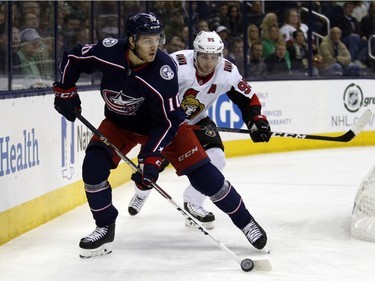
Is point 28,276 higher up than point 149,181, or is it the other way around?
point 149,181

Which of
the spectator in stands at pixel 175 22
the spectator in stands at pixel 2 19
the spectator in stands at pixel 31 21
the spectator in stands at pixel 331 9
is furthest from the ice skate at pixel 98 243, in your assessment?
the spectator in stands at pixel 331 9

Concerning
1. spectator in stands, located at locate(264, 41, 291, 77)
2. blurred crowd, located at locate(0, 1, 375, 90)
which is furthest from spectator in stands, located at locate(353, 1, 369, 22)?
spectator in stands, located at locate(264, 41, 291, 77)

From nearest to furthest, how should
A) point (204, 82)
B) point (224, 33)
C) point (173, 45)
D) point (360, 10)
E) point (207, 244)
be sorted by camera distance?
point (207, 244) < point (204, 82) < point (173, 45) < point (224, 33) < point (360, 10)

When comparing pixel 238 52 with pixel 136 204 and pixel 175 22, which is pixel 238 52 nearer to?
pixel 175 22

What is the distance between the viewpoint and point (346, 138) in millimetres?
5613

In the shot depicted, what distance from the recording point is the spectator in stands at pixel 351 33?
34.9ft

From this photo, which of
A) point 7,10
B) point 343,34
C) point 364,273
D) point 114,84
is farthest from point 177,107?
point 343,34

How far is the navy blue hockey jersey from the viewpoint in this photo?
179 inches

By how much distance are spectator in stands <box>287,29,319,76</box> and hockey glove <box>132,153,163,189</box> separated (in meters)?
5.71

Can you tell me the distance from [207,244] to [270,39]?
5221mm

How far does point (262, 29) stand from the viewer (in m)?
9.95

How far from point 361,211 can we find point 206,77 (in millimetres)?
1106

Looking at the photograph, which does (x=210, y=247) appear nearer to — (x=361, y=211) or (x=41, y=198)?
(x=361, y=211)

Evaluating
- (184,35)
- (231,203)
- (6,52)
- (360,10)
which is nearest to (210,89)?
(231,203)
